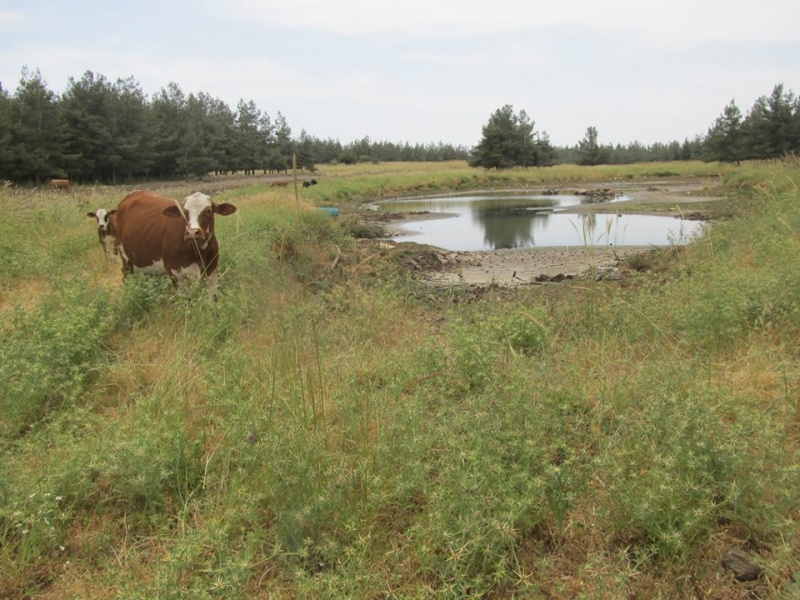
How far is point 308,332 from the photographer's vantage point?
13.5ft

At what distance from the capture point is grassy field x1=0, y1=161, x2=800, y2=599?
7.39 ft

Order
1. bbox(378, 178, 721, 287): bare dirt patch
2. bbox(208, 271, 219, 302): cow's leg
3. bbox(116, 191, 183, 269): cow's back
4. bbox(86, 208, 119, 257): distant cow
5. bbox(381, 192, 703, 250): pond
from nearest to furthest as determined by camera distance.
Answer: bbox(208, 271, 219, 302): cow's leg
bbox(116, 191, 183, 269): cow's back
bbox(86, 208, 119, 257): distant cow
bbox(378, 178, 721, 287): bare dirt patch
bbox(381, 192, 703, 250): pond

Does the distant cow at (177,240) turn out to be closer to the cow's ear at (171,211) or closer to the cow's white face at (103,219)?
the cow's ear at (171,211)

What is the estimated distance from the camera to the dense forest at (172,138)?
33156 mm

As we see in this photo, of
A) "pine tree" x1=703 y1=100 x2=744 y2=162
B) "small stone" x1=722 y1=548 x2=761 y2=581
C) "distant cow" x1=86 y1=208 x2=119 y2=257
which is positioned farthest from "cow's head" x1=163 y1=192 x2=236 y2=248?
"pine tree" x1=703 y1=100 x2=744 y2=162

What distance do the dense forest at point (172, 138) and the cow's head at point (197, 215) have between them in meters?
30.4

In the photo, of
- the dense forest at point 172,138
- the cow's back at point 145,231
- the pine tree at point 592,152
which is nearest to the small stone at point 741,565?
the cow's back at point 145,231

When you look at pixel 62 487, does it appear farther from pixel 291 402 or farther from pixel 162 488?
pixel 291 402

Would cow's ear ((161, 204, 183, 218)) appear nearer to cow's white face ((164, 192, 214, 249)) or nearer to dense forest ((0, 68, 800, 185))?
cow's white face ((164, 192, 214, 249))

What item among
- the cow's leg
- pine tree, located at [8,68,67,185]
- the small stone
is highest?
pine tree, located at [8,68,67,185]

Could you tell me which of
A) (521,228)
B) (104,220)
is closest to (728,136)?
(521,228)

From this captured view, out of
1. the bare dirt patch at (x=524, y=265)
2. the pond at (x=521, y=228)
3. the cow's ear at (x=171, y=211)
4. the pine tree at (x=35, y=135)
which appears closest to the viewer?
the cow's ear at (x=171, y=211)

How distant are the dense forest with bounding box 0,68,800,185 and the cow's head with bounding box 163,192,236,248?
30.4 metres

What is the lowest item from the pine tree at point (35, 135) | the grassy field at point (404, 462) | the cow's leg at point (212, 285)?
A: the grassy field at point (404, 462)
